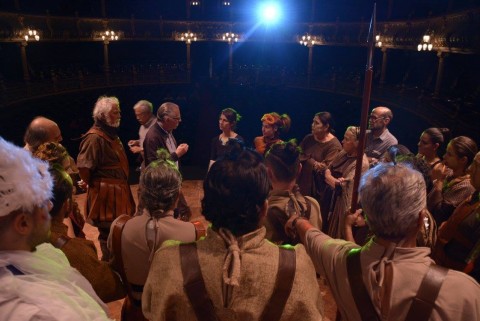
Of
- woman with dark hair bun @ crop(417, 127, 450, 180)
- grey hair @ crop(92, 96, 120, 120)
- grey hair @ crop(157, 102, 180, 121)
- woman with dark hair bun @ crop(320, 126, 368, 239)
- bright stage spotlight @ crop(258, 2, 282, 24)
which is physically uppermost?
bright stage spotlight @ crop(258, 2, 282, 24)

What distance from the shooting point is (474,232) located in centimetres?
255

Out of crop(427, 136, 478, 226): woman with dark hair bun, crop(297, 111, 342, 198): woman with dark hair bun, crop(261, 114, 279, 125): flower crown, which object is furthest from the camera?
crop(261, 114, 279, 125): flower crown

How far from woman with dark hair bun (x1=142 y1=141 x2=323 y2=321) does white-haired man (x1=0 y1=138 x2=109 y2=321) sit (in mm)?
316

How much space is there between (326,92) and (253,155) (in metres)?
18.8

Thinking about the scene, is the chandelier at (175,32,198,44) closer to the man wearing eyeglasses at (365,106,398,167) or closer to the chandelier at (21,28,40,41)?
the chandelier at (21,28,40,41)

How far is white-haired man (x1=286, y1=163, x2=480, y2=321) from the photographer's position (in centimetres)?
135

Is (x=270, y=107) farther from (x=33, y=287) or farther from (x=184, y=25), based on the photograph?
(x=33, y=287)

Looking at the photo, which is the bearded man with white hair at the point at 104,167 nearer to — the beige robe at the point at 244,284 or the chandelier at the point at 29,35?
the beige robe at the point at 244,284

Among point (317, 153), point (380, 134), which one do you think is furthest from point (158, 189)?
point (380, 134)

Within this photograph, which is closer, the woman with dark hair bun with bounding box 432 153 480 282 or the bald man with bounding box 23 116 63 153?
the woman with dark hair bun with bounding box 432 153 480 282

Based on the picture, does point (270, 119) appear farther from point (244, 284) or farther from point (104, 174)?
point (244, 284)

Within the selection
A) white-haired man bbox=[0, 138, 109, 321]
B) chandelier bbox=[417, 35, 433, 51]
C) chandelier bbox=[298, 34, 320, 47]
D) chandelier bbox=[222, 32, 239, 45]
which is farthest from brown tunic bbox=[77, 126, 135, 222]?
chandelier bbox=[222, 32, 239, 45]

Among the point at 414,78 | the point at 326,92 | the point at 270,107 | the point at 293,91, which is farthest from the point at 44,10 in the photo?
the point at 414,78

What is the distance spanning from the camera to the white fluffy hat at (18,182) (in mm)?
1153
